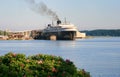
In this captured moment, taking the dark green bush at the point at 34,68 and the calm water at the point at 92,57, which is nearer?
the dark green bush at the point at 34,68

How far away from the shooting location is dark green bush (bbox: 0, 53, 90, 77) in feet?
58.5

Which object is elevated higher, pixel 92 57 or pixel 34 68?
pixel 34 68

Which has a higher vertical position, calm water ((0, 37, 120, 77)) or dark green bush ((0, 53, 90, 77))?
dark green bush ((0, 53, 90, 77))

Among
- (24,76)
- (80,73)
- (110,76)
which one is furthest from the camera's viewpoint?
(110,76)

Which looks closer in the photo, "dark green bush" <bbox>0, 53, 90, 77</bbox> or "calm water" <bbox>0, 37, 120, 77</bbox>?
"dark green bush" <bbox>0, 53, 90, 77</bbox>

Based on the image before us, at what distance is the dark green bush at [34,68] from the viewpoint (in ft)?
58.5

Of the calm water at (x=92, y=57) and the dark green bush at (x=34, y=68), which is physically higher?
the dark green bush at (x=34, y=68)

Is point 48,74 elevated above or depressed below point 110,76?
above

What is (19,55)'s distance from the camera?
18984 millimetres

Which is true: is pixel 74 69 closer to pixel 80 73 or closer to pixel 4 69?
pixel 80 73

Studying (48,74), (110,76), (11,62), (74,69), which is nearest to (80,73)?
(74,69)

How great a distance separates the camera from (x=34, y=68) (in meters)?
18.3

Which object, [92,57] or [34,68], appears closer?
[34,68]

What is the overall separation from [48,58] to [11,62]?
190 centimetres
